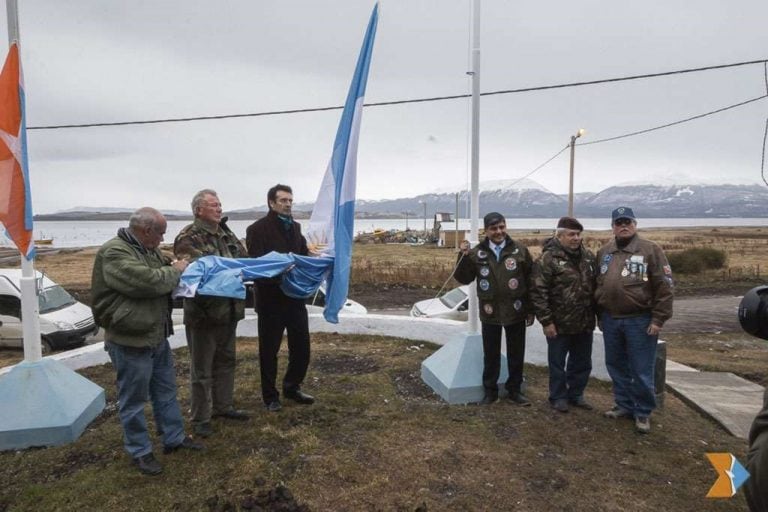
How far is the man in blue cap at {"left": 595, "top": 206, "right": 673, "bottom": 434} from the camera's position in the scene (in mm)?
4570

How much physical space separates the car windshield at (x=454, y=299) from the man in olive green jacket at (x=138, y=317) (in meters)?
8.22

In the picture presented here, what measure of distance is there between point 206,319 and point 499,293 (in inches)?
108

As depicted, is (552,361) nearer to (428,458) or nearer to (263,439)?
(428,458)

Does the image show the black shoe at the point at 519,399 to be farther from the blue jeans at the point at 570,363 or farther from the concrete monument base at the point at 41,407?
the concrete monument base at the point at 41,407

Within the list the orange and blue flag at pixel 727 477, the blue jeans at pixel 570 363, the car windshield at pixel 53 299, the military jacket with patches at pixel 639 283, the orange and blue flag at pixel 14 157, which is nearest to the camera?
the orange and blue flag at pixel 727 477

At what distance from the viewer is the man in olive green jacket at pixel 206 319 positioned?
4.09 metres

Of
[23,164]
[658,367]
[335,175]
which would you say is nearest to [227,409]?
[335,175]

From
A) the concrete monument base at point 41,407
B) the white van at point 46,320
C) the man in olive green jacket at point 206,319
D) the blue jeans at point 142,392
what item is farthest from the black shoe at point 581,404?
the white van at point 46,320

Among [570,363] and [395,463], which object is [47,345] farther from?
[570,363]

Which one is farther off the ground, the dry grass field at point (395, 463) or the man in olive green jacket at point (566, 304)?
the man in olive green jacket at point (566, 304)

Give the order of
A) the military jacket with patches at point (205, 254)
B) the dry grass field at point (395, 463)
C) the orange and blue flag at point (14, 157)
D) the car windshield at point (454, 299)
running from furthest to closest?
the car windshield at point (454, 299) < the orange and blue flag at point (14, 157) < the military jacket with patches at point (205, 254) < the dry grass field at point (395, 463)

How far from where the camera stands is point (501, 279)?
4938mm

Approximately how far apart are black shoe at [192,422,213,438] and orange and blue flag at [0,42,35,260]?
2153 mm

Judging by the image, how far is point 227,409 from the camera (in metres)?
4.57
